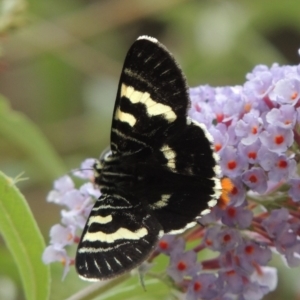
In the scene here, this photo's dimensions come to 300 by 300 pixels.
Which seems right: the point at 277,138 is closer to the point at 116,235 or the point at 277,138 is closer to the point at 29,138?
the point at 116,235

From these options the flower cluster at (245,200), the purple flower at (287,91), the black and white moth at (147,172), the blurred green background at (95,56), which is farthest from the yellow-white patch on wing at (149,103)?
the blurred green background at (95,56)

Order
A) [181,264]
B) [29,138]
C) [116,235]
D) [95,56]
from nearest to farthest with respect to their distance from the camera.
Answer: [116,235] < [181,264] < [29,138] < [95,56]

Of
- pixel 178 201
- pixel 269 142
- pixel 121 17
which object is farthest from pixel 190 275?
pixel 121 17

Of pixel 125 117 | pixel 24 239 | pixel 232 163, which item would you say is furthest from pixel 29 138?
pixel 232 163

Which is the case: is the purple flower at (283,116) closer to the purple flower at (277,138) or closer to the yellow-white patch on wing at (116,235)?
the purple flower at (277,138)

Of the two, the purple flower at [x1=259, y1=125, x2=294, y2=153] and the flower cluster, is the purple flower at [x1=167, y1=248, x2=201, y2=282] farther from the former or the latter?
the purple flower at [x1=259, y1=125, x2=294, y2=153]

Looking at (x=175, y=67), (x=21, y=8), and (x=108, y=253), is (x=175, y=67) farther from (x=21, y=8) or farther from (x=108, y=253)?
(x=21, y=8)

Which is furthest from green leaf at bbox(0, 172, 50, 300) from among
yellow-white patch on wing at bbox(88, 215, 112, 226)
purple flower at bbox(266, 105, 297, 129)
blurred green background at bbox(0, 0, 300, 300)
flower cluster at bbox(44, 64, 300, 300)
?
blurred green background at bbox(0, 0, 300, 300)
